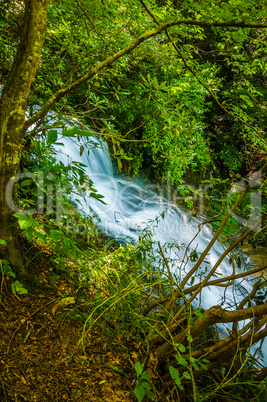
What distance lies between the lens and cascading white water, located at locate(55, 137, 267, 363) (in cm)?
443

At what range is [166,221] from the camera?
5582mm

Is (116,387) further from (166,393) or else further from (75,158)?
(75,158)

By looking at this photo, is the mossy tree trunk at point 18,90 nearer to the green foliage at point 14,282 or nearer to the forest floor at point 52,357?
the green foliage at point 14,282

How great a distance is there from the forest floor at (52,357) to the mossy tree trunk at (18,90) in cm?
61

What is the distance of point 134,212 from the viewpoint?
5.38 meters

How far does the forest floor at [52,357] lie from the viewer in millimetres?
1259

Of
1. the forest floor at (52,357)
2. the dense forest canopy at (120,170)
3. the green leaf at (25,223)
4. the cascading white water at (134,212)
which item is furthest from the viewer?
the cascading white water at (134,212)

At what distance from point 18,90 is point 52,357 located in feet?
4.97

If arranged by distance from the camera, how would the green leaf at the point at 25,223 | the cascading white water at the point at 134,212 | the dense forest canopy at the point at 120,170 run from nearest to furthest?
the green leaf at the point at 25,223, the dense forest canopy at the point at 120,170, the cascading white water at the point at 134,212

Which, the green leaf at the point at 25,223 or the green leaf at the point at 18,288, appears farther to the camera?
the green leaf at the point at 18,288

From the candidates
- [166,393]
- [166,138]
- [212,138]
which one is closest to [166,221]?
[166,138]

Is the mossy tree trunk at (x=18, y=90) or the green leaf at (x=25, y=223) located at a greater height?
the mossy tree trunk at (x=18, y=90)

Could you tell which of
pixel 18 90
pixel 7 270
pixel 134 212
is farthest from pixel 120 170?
pixel 134 212

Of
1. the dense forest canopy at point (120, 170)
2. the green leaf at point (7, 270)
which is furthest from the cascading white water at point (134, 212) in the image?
the green leaf at point (7, 270)
